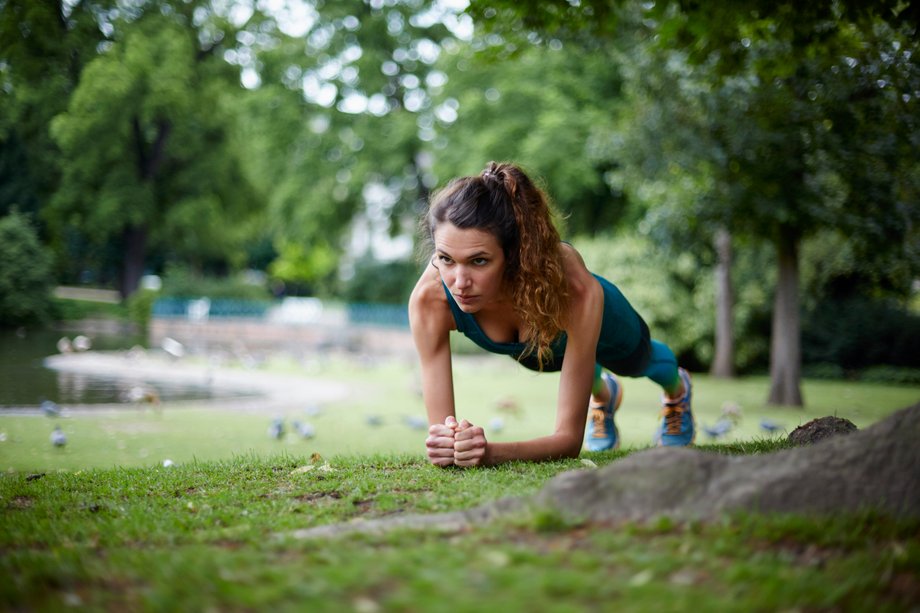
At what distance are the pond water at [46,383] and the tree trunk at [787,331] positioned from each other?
28.8 ft

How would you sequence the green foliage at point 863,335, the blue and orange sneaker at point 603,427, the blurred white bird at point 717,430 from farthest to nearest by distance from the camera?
the green foliage at point 863,335 → the blurred white bird at point 717,430 → the blue and orange sneaker at point 603,427

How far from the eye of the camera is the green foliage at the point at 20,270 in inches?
404

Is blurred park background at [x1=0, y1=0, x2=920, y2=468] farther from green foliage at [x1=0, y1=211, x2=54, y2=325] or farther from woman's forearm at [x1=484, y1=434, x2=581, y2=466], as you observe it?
woman's forearm at [x1=484, y1=434, x2=581, y2=466]

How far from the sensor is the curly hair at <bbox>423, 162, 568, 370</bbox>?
4023mm

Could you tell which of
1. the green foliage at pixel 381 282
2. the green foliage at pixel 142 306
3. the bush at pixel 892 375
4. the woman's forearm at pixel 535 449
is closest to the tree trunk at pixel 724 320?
the bush at pixel 892 375

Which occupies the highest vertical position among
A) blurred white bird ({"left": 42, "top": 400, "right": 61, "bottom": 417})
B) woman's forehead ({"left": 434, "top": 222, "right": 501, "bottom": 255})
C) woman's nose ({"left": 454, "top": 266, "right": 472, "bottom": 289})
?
woman's forehead ({"left": 434, "top": 222, "right": 501, "bottom": 255})

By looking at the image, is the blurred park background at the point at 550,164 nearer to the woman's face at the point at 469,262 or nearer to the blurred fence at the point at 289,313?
the blurred fence at the point at 289,313

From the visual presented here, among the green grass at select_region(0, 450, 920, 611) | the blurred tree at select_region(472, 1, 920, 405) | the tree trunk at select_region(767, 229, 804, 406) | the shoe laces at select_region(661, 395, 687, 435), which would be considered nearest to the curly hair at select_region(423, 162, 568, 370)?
the green grass at select_region(0, 450, 920, 611)

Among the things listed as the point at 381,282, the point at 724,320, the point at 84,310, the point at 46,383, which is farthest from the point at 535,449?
the point at 381,282

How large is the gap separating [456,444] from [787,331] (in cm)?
998

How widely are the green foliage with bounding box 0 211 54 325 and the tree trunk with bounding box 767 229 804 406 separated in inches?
428

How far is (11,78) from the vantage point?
8727mm

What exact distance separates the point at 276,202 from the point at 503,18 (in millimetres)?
23395

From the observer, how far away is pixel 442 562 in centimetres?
231
